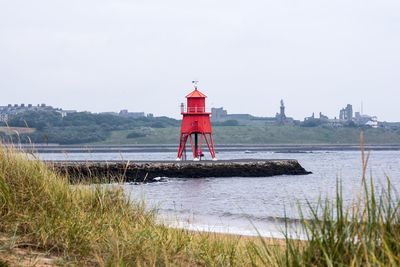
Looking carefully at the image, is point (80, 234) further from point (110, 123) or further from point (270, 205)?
point (110, 123)

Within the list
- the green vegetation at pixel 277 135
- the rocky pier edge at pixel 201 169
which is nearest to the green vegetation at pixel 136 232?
the rocky pier edge at pixel 201 169

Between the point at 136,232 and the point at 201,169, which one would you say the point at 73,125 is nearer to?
the point at 201,169

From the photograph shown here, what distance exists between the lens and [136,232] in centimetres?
781

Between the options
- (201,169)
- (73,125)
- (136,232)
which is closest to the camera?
(136,232)

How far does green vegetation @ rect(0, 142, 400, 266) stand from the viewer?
4.99 meters

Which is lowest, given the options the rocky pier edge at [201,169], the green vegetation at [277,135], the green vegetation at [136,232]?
the rocky pier edge at [201,169]

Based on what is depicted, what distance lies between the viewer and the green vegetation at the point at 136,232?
16.4 feet

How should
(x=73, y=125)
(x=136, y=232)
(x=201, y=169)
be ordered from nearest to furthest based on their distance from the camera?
(x=136, y=232) < (x=201, y=169) < (x=73, y=125)

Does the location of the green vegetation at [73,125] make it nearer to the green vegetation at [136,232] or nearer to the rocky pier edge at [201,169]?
the rocky pier edge at [201,169]

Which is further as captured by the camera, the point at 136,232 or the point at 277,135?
the point at 277,135

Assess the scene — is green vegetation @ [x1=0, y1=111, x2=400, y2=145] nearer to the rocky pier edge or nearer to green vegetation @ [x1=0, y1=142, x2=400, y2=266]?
the rocky pier edge

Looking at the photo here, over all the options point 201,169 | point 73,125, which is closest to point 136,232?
point 201,169

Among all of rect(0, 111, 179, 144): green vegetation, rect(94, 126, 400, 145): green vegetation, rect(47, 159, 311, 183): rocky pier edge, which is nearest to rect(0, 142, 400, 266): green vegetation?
rect(47, 159, 311, 183): rocky pier edge

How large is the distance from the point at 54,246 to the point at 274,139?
163746 millimetres
